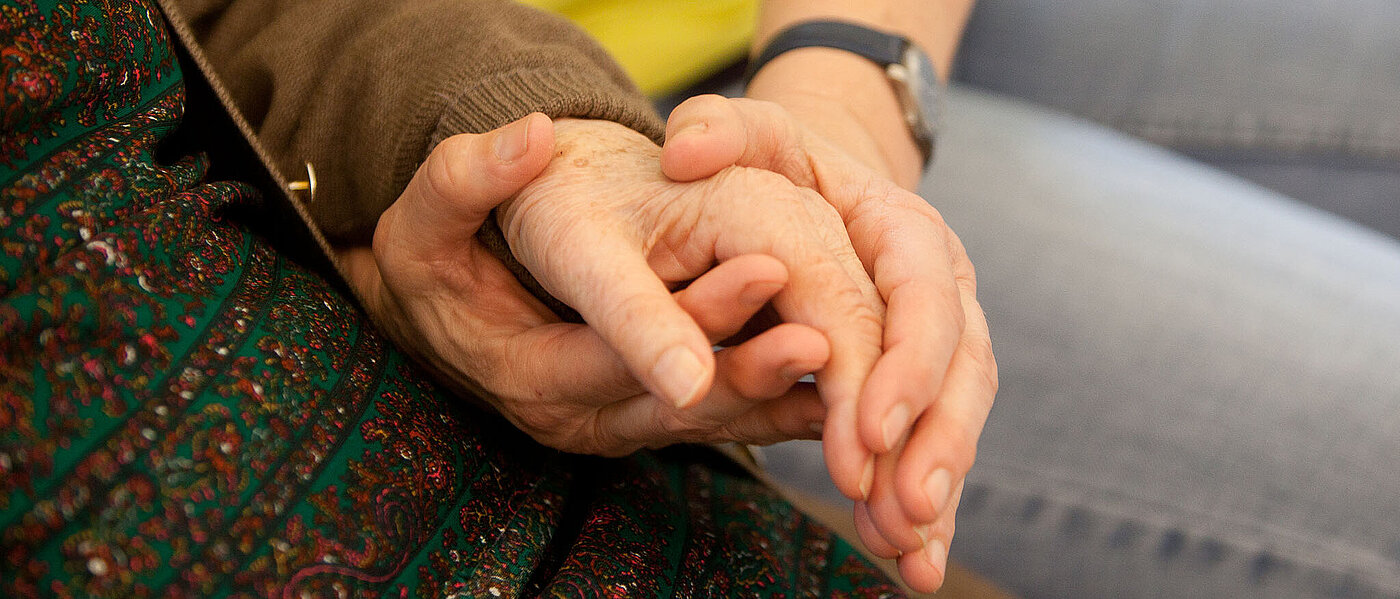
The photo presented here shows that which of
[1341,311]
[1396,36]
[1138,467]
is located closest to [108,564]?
[1138,467]

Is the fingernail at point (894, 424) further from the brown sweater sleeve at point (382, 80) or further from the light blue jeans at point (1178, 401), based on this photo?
the light blue jeans at point (1178, 401)

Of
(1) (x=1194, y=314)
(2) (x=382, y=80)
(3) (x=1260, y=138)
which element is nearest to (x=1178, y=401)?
(1) (x=1194, y=314)

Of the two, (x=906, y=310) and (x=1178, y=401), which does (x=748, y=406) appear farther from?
(x=1178, y=401)

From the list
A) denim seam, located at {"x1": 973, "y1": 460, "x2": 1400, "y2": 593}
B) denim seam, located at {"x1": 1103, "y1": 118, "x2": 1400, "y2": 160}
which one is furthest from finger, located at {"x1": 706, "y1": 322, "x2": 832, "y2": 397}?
denim seam, located at {"x1": 1103, "y1": 118, "x2": 1400, "y2": 160}

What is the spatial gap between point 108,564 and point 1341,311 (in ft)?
3.40

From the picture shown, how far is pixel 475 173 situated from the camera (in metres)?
0.50

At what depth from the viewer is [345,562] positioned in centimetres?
40

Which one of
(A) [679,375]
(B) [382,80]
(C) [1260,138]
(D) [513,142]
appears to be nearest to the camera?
(A) [679,375]

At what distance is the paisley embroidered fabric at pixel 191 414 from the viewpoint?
1.16 feet

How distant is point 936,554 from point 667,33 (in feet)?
2.58

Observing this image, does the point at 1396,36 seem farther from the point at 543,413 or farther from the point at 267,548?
the point at 267,548

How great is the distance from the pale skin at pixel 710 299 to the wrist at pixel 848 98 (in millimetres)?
250

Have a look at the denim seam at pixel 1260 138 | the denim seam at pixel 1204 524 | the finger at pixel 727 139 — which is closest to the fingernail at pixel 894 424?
the finger at pixel 727 139

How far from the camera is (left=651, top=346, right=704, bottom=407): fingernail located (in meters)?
0.38
